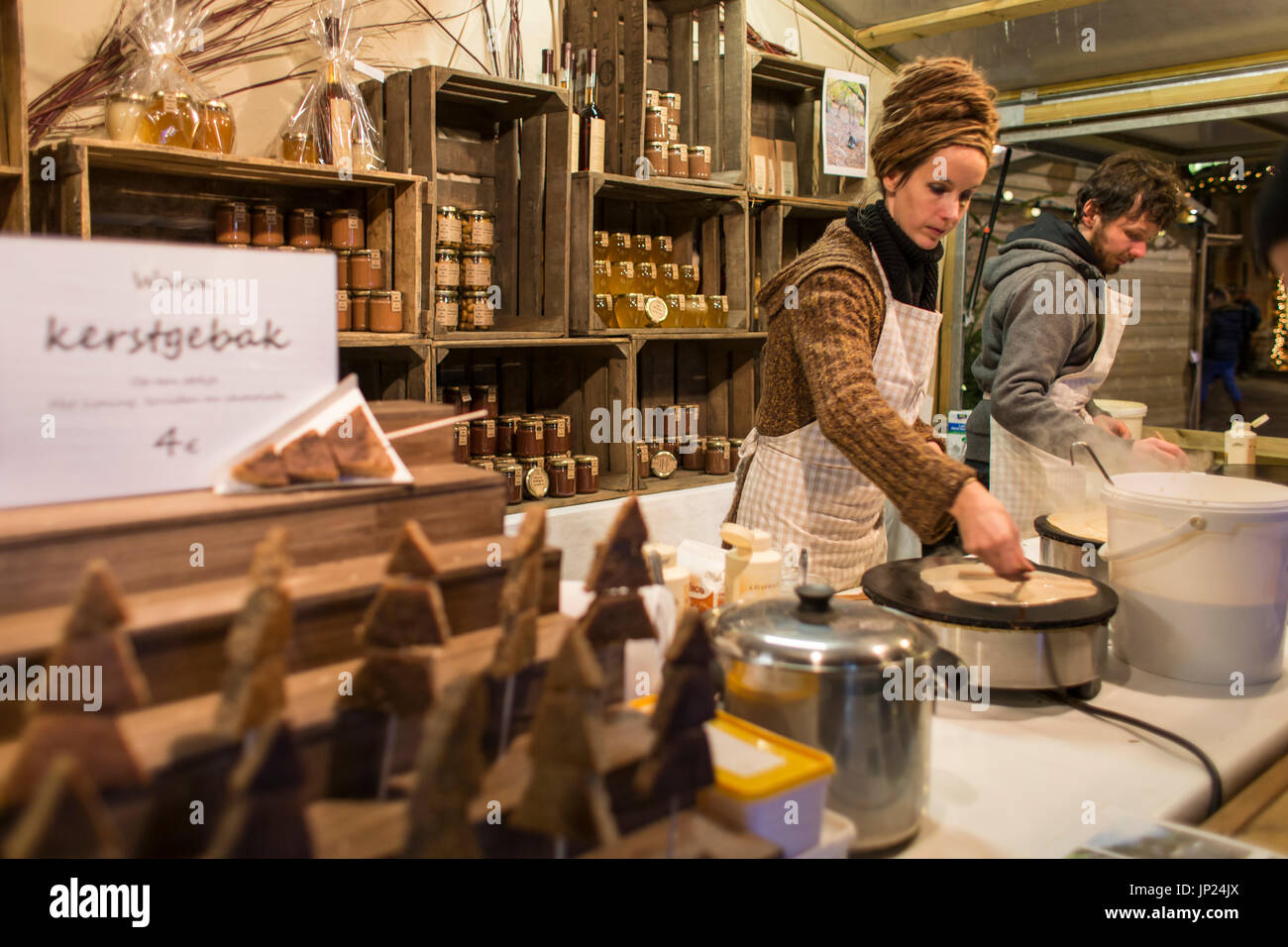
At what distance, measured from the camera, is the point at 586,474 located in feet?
10.9

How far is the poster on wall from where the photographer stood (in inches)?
159

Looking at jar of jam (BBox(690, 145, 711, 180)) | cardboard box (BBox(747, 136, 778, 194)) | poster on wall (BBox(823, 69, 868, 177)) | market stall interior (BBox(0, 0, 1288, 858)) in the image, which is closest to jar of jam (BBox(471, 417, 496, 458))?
market stall interior (BBox(0, 0, 1288, 858))

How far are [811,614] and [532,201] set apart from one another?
263 cm

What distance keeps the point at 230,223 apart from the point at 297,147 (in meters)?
0.28

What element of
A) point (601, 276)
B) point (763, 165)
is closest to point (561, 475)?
point (601, 276)

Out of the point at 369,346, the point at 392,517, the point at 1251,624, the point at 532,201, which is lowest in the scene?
the point at 1251,624

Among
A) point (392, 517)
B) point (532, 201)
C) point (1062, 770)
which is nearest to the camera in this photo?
point (392, 517)

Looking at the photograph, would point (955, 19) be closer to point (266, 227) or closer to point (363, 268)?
point (363, 268)

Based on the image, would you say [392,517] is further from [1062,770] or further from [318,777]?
[1062,770]

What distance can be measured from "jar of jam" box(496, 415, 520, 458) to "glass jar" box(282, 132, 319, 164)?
970 mm

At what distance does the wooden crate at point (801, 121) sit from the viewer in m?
4.08

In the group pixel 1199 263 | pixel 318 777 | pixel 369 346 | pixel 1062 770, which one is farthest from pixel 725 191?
pixel 1199 263

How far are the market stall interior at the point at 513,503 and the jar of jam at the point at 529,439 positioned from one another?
0.01 m

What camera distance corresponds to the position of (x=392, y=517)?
34.5 inches
